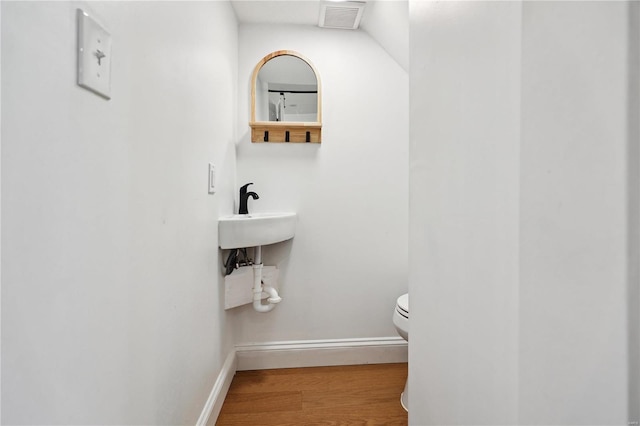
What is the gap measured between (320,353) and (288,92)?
1.48m

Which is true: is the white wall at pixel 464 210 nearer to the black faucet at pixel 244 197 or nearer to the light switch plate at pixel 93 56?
the light switch plate at pixel 93 56

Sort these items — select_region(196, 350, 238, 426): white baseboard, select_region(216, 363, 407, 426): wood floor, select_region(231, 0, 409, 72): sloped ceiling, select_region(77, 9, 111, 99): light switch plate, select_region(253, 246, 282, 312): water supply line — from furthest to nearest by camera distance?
select_region(253, 246, 282, 312): water supply line
select_region(231, 0, 409, 72): sloped ceiling
select_region(216, 363, 407, 426): wood floor
select_region(196, 350, 238, 426): white baseboard
select_region(77, 9, 111, 99): light switch plate

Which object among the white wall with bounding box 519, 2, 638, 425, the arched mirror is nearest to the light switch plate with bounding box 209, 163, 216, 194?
the arched mirror

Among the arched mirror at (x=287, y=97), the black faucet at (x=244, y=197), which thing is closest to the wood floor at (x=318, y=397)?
the black faucet at (x=244, y=197)

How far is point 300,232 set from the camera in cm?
180

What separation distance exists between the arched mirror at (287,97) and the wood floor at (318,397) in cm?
128

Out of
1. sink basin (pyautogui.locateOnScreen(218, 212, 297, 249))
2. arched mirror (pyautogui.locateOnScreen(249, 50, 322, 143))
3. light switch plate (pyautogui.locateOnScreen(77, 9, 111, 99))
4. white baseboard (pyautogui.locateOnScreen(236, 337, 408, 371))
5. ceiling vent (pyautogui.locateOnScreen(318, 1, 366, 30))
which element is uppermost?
ceiling vent (pyautogui.locateOnScreen(318, 1, 366, 30))

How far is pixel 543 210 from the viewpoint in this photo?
0.40 m

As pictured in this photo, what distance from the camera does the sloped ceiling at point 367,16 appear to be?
1509 millimetres

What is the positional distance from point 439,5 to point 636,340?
659mm

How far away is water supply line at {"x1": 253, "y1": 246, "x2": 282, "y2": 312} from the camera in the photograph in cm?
163

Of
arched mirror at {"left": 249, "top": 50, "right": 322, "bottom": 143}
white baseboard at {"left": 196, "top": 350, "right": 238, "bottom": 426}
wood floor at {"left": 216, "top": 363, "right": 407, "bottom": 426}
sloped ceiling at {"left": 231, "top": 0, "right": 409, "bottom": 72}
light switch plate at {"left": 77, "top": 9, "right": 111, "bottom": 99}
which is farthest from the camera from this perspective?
arched mirror at {"left": 249, "top": 50, "right": 322, "bottom": 143}

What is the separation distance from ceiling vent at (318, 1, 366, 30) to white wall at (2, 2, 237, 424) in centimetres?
71

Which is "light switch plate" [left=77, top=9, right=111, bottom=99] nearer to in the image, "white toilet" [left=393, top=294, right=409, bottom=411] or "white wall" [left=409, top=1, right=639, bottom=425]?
"white wall" [left=409, top=1, right=639, bottom=425]
